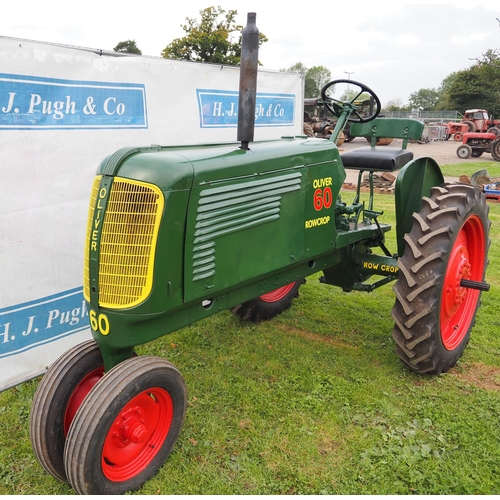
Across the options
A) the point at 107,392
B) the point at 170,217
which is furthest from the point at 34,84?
the point at 107,392

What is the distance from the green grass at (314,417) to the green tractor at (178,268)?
0.80ft

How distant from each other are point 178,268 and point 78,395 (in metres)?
0.84

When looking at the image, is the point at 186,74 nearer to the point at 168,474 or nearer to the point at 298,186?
the point at 298,186

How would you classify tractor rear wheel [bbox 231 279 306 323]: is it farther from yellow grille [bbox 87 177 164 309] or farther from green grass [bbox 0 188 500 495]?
yellow grille [bbox 87 177 164 309]

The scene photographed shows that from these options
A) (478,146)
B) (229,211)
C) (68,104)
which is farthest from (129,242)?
(478,146)

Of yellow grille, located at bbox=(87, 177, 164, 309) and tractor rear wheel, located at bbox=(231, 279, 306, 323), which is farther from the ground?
yellow grille, located at bbox=(87, 177, 164, 309)

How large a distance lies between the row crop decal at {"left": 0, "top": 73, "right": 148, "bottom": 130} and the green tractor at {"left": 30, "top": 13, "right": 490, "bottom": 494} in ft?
3.98

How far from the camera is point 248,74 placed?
8.61 ft

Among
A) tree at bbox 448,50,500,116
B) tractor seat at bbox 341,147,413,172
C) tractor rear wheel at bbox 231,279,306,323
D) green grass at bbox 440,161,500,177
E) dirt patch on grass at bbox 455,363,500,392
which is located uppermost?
tree at bbox 448,50,500,116

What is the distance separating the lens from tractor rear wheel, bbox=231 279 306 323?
418 centimetres

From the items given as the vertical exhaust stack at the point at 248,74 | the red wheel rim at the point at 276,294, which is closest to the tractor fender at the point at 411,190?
the red wheel rim at the point at 276,294

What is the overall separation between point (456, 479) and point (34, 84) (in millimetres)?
3399

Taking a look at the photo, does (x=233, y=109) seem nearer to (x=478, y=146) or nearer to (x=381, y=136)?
(x=381, y=136)

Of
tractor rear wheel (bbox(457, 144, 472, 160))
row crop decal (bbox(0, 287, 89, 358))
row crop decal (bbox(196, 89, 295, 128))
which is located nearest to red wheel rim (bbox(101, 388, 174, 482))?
row crop decal (bbox(0, 287, 89, 358))
